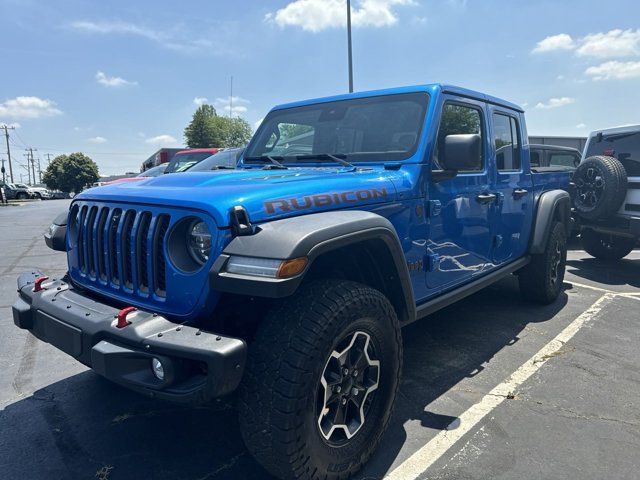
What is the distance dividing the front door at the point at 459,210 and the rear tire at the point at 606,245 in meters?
4.58

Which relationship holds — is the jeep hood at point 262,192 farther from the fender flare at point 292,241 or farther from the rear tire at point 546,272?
the rear tire at point 546,272

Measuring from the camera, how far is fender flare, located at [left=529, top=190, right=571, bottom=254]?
4543 mm

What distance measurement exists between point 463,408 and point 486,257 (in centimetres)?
134

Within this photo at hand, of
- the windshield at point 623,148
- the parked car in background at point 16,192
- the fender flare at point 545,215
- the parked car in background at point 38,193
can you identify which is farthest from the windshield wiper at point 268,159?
the parked car in background at point 38,193

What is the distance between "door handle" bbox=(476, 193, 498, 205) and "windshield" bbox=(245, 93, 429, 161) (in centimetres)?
84

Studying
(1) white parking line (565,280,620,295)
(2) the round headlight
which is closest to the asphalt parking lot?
(2) the round headlight

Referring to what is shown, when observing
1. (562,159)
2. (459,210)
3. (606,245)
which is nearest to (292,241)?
(459,210)

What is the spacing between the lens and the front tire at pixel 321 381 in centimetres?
190

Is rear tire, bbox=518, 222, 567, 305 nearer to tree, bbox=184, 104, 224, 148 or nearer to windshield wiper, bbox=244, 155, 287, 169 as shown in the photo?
windshield wiper, bbox=244, 155, 287, 169

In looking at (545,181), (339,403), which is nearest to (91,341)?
(339,403)

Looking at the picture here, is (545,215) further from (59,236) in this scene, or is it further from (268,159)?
(59,236)

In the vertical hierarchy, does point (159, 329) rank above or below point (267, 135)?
below

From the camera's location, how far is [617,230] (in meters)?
6.33

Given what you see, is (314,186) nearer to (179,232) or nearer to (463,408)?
(179,232)
